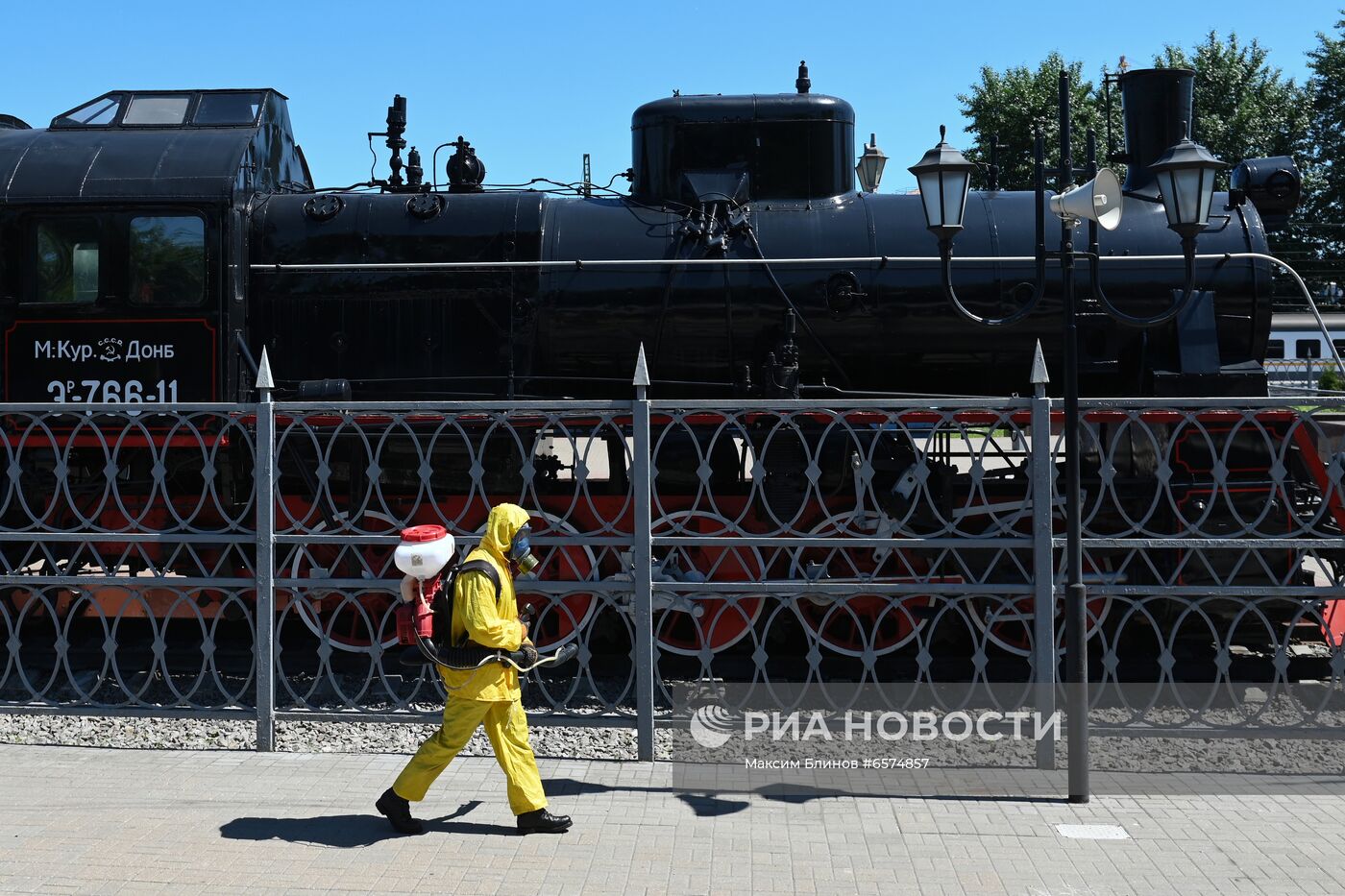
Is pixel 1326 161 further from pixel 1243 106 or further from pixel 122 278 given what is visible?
pixel 122 278

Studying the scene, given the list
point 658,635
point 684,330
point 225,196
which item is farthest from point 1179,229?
point 225,196

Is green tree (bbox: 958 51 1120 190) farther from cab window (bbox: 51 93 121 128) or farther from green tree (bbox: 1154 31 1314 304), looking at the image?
cab window (bbox: 51 93 121 128)

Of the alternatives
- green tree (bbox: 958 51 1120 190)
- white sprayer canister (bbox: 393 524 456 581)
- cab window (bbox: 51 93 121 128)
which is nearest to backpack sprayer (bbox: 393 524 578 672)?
white sprayer canister (bbox: 393 524 456 581)

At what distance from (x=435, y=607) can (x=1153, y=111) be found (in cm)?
589

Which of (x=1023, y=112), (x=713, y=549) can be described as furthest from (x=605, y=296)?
(x=1023, y=112)

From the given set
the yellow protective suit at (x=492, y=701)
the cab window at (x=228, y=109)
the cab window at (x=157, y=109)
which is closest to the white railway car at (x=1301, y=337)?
the cab window at (x=228, y=109)

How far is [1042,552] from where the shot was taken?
5.78 m

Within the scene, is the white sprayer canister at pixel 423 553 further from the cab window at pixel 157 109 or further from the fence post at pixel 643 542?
the cab window at pixel 157 109

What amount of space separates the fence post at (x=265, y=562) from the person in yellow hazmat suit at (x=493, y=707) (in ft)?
4.86

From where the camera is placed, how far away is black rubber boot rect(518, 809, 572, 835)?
506 centimetres

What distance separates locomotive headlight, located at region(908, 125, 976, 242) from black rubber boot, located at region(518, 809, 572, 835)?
3352 mm

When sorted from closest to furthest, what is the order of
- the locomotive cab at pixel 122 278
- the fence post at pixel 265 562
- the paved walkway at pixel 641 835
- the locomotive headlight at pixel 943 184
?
1. the paved walkway at pixel 641 835
2. the locomotive headlight at pixel 943 184
3. the fence post at pixel 265 562
4. the locomotive cab at pixel 122 278

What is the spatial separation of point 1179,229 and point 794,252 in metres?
2.88

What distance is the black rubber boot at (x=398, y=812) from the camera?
508cm
